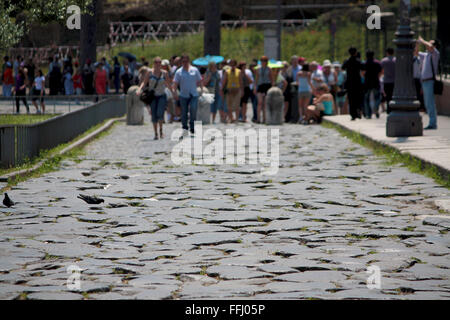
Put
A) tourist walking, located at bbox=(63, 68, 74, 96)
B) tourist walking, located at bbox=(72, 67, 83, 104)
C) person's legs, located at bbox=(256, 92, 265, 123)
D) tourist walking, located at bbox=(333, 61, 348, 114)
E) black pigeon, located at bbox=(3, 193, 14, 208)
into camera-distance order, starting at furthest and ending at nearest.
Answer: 1. tourist walking, located at bbox=(72, 67, 83, 104)
2. tourist walking, located at bbox=(63, 68, 74, 96)
3. tourist walking, located at bbox=(333, 61, 348, 114)
4. person's legs, located at bbox=(256, 92, 265, 123)
5. black pigeon, located at bbox=(3, 193, 14, 208)

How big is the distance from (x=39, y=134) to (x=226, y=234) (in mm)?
7810

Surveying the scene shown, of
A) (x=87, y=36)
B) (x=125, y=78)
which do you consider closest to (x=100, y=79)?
(x=125, y=78)

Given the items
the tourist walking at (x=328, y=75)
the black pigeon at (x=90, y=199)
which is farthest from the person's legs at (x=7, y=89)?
the black pigeon at (x=90, y=199)

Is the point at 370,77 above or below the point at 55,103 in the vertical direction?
above

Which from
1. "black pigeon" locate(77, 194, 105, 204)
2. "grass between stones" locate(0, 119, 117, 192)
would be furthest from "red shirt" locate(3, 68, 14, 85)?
"black pigeon" locate(77, 194, 105, 204)

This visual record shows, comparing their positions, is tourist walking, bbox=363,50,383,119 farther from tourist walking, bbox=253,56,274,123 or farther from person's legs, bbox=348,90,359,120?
tourist walking, bbox=253,56,274,123

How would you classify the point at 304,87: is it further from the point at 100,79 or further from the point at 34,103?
the point at 100,79

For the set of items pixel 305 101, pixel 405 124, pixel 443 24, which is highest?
pixel 443 24

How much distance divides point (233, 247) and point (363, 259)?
114 cm

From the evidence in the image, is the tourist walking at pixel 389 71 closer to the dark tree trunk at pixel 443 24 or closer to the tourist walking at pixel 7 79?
the dark tree trunk at pixel 443 24

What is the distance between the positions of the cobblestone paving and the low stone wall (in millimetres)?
11182

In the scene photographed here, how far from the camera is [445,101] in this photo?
25562 millimetres

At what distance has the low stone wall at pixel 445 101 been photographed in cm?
2519

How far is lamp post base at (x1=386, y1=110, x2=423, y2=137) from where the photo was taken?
18.2m
